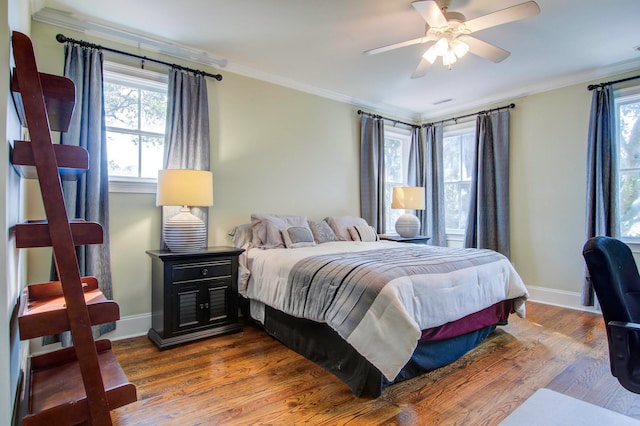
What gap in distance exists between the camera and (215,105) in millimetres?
3418

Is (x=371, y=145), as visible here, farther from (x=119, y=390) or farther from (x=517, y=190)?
(x=119, y=390)

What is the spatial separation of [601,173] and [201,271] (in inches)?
162

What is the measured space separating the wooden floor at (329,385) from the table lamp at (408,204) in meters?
1.93

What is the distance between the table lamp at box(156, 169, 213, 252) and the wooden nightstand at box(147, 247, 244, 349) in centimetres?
13

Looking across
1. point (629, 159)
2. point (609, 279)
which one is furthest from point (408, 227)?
point (609, 279)

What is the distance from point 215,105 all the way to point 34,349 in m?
2.52

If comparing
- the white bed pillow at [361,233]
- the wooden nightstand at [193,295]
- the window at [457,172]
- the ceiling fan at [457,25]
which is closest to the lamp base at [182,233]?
the wooden nightstand at [193,295]

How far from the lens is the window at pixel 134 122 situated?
2.92 metres

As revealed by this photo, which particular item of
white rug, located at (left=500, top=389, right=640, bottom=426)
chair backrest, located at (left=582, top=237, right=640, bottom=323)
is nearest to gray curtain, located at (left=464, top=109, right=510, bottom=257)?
chair backrest, located at (left=582, top=237, right=640, bottom=323)

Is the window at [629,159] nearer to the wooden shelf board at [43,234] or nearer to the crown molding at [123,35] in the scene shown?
the crown molding at [123,35]

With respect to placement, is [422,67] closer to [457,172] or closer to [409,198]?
[409,198]

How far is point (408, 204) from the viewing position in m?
4.59

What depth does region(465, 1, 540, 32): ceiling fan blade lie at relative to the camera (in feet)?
6.50

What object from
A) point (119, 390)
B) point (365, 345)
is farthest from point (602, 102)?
point (119, 390)
